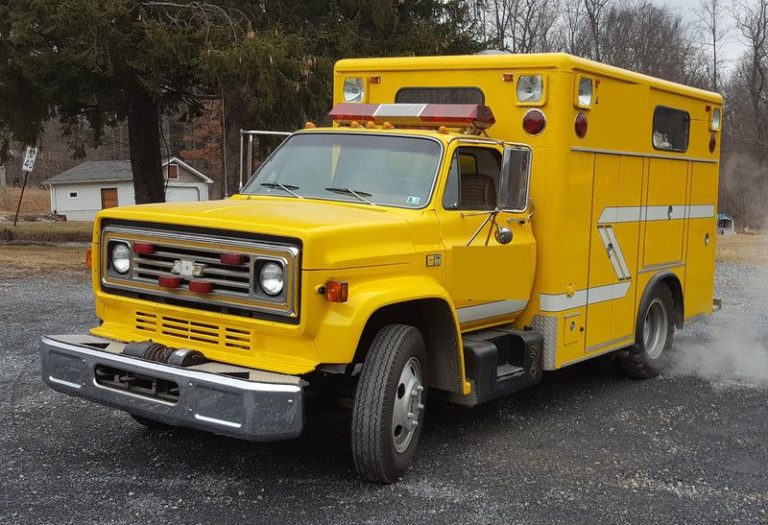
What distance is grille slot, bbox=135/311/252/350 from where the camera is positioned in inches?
194

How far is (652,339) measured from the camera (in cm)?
847

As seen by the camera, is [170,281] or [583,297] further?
[583,297]

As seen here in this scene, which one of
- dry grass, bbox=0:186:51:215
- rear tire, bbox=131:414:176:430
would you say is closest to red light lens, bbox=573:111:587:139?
rear tire, bbox=131:414:176:430

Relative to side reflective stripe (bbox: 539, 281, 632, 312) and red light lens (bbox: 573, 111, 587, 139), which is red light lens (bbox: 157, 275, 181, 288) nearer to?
side reflective stripe (bbox: 539, 281, 632, 312)

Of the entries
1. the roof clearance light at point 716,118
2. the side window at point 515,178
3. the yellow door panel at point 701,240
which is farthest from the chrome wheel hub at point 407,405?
the roof clearance light at point 716,118

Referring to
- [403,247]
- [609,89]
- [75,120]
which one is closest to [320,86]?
[75,120]

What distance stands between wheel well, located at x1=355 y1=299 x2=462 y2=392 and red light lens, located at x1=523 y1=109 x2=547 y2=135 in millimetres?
1834

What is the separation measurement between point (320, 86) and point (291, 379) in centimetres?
1284

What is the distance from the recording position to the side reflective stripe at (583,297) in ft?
21.5

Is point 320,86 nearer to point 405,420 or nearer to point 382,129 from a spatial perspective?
point 382,129

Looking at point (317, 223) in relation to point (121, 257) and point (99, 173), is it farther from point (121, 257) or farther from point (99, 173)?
point (99, 173)

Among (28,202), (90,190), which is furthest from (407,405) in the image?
(28,202)

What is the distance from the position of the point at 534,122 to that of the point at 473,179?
78 cm

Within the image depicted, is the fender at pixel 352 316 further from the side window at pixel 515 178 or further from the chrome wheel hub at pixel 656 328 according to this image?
the chrome wheel hub at pixel 656 328
